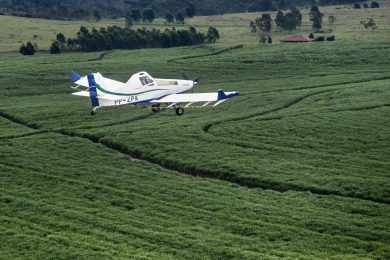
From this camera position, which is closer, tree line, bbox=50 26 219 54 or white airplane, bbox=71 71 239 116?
white airplane, bbox=71 71 239 116

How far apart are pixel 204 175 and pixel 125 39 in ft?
324

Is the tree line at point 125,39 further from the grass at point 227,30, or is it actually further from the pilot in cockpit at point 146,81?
the pilot in cockpit at point 146,81

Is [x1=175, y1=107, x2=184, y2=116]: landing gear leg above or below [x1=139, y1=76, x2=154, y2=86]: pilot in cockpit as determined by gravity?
below

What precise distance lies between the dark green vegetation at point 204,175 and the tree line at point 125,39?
5059cm

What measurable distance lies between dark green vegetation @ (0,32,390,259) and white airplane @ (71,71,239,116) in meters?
1.93

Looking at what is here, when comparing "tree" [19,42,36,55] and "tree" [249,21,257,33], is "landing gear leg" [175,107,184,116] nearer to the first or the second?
"tree" [19,42,36,55]

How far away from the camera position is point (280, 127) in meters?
71.2

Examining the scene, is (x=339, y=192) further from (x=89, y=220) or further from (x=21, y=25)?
(x=21, y=25)

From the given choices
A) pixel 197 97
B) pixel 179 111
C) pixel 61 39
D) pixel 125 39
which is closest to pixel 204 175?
pixel 197 97

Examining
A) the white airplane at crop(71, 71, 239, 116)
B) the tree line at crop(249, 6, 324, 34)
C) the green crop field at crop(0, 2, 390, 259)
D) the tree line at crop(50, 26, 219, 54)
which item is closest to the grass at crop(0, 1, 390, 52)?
the tree line at crop(249, 6, 324, 34)

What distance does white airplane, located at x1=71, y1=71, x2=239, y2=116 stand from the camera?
73688 millimetres

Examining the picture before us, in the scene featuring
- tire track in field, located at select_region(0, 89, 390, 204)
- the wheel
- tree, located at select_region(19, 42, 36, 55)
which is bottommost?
tire track in field, located at select_region(0, 89, 390, 204)

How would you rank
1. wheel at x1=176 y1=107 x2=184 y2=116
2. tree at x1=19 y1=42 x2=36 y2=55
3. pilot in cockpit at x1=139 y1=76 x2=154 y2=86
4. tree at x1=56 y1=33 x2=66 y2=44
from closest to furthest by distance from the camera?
pilot in cockpit at x1=139 y1=76 x2=154 y2=86
wheel at x1=176 y1=107 x2=184 y2=116
tree at x1=19 y1=42 x2=36 y2=55
tree at x1=56 y1=33 x2=66 y2=44

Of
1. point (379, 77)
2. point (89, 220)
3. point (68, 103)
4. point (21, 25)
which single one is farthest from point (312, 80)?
point (21, 25)
